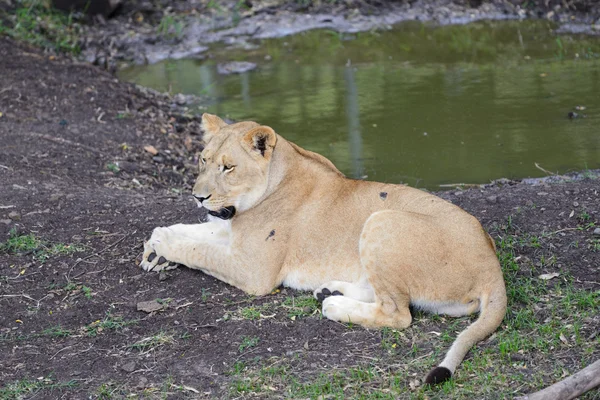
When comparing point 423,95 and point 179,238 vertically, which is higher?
point 179,238

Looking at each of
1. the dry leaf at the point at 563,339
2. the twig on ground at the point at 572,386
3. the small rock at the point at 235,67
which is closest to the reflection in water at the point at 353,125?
the small rock at the point at 235,67

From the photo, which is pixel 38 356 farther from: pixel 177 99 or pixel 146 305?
pixel 177 99

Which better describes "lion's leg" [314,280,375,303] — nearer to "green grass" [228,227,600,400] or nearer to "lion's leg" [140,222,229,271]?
"green grass" [228,227,600,400]

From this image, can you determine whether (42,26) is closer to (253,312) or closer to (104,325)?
(104,325)

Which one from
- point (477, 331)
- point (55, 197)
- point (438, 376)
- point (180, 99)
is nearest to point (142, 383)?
point (438, 376)

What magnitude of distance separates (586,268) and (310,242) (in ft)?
5.36

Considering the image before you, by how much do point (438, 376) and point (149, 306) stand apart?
1.80m

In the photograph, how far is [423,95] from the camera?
32.5 ft

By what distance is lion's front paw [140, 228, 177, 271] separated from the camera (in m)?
5.14

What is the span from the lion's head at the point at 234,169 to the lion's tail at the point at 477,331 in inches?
57.4

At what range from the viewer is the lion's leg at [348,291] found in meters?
4.58

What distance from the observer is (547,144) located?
8188mm

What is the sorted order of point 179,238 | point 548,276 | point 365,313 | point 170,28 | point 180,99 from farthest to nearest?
point 170,28 → point 180,99 → point 179,238 → point 548,276 → point 365,313

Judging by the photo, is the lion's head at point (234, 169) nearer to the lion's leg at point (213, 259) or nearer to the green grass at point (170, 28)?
the lion's leg at point (213, 259)
